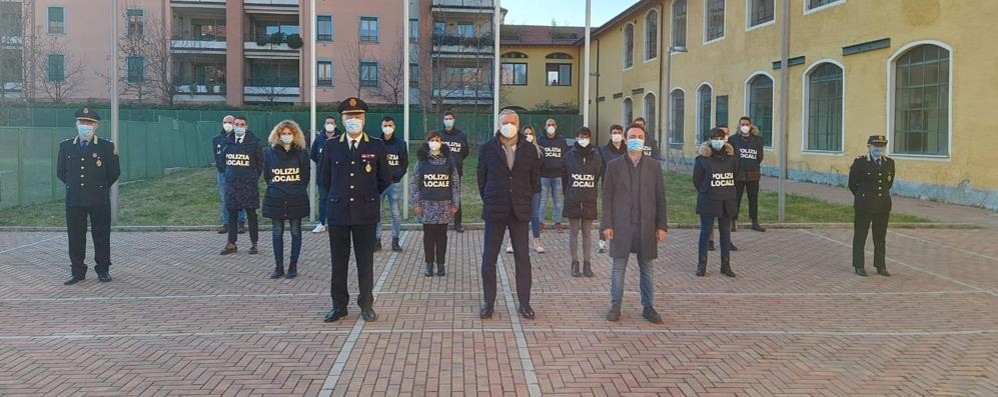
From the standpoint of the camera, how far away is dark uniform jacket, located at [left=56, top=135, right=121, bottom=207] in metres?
9.12

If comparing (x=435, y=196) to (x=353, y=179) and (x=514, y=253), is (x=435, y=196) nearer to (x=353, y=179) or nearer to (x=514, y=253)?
(x=514, y=253)

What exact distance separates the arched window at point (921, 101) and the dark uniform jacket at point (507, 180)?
15.2 metres

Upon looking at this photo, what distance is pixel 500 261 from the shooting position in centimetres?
1071

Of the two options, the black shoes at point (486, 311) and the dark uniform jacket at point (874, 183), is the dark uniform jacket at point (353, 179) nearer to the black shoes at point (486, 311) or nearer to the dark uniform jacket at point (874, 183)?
the black shoes at point (486, 311)

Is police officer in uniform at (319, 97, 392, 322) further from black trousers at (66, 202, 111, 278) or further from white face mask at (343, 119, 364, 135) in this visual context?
black trousers at (66, 202, 111, 278)

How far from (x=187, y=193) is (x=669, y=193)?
12.7 meters

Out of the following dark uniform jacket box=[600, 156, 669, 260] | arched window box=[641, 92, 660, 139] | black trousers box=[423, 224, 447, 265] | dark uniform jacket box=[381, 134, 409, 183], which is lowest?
black trousers box=[423, 224, 447, 265]

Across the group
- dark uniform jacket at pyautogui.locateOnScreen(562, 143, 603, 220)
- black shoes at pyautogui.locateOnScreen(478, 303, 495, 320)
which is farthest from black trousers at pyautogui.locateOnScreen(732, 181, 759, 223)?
black shoes at pyautogui.locateOnScreen(478, 303, 495, 320)

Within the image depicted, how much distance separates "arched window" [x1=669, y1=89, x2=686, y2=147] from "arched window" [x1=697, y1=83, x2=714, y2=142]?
193cm

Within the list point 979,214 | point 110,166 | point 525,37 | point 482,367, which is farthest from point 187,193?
point 525,37

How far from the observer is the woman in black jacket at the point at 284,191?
30.8 ft

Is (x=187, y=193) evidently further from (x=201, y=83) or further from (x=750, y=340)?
(x=201, y=83)

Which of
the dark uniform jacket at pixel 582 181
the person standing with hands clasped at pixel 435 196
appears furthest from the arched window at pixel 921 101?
the person standing with hands clasped at pixel 435 196

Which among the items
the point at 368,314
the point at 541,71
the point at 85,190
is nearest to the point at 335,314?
the point at 368,314
